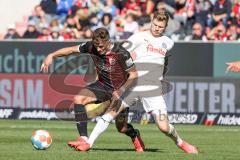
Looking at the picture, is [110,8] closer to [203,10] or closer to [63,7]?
[63,7]

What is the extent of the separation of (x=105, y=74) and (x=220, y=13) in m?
11.9

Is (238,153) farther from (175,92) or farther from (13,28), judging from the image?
(13,28)

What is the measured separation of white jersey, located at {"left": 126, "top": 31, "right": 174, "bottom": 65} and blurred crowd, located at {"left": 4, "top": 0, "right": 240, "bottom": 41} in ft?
35.2

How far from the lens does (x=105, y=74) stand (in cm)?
1489

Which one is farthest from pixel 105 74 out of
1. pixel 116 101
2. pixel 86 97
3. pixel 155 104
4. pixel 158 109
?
pixel 158 109

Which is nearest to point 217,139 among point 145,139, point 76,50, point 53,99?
point 145,139

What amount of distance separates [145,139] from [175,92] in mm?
6012

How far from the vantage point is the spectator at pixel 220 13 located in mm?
26094

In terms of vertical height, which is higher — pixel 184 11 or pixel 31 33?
pixel 184 11

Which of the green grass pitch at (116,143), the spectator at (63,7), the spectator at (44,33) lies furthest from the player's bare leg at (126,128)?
the spectator at (63,7)

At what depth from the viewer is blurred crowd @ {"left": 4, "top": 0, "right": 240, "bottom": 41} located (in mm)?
25781

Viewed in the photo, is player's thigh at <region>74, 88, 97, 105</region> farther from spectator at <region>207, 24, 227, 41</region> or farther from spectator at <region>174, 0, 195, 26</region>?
spectator at <region>174, 0, 195, 26</region>

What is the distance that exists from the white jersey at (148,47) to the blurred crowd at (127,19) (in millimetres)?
10735

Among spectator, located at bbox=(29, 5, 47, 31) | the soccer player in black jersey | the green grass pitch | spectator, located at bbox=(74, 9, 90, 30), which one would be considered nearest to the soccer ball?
the green grass pitch
